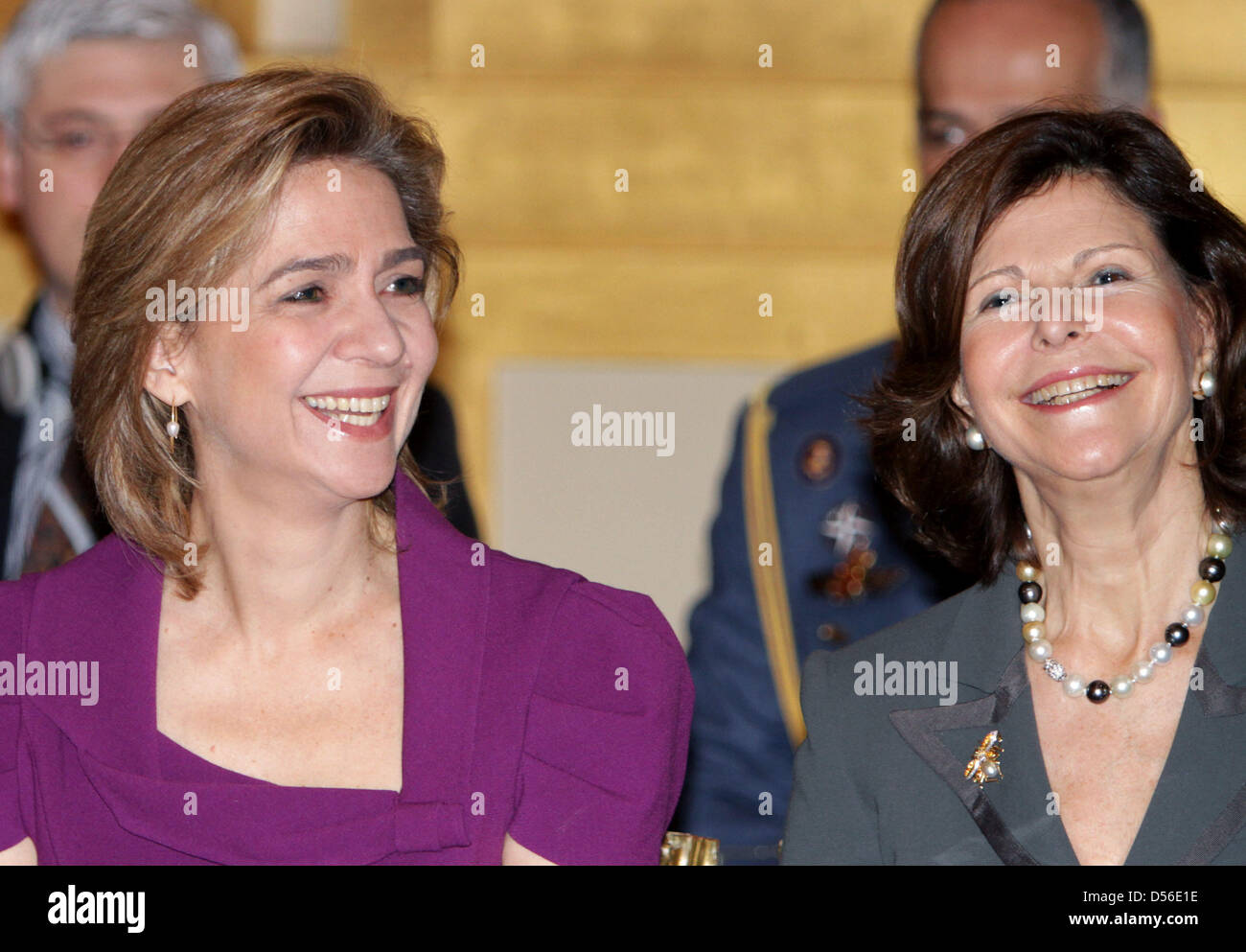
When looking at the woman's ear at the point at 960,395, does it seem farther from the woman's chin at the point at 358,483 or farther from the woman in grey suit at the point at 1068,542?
the woman's chin at the point at 358,483

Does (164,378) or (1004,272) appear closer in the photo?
(1004,272)

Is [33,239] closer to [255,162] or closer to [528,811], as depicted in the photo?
[255,162]

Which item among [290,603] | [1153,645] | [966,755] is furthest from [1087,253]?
[290,603]

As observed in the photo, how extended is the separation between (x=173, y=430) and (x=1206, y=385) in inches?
55.8

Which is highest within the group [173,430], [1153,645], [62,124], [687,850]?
[62,124]

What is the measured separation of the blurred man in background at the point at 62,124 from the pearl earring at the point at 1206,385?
5.22 ft

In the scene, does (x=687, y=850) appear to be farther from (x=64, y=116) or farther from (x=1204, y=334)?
(x=64, y=116)

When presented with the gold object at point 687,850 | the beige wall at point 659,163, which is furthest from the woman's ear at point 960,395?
the beige wall at point 659,163

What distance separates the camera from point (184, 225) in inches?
90.2

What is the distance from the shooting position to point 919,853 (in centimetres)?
224

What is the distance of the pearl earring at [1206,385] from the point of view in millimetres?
2314

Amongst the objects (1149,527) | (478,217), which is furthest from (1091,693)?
(478,217)

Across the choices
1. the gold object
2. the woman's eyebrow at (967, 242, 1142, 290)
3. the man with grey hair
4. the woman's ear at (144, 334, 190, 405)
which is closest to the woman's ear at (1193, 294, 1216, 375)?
the woman's eyebrow at (967, 242, 1142, 290)

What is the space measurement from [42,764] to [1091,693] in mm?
1378
